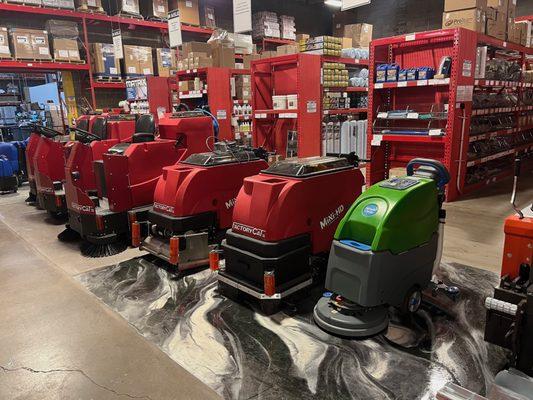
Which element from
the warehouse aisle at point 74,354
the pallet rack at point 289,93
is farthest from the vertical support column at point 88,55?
the warehouse aisle at point 74,354

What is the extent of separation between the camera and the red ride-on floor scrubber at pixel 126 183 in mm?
4133

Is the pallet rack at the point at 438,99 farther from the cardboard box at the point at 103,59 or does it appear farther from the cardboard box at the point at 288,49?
the cardboard box at the point at 103,59

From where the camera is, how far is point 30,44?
8156mm

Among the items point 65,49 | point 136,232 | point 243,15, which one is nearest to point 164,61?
point 65,49

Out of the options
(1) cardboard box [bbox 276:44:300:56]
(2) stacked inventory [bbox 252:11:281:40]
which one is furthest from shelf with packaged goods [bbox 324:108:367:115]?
(2) stacked inventory [bbox 252:11:281:40]

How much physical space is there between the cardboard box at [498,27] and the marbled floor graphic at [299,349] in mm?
3976

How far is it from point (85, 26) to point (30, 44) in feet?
3.89

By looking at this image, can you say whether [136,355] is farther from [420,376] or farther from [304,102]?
[304,102]

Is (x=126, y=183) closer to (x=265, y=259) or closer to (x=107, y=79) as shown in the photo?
(x=265, y=259)

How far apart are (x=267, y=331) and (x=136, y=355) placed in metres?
0.77

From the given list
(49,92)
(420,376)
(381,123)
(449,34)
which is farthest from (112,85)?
(420,376)

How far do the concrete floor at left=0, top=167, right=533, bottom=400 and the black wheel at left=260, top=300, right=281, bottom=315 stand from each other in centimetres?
70

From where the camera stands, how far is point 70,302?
10.2 feet

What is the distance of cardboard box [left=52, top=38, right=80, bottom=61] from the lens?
334 inches
